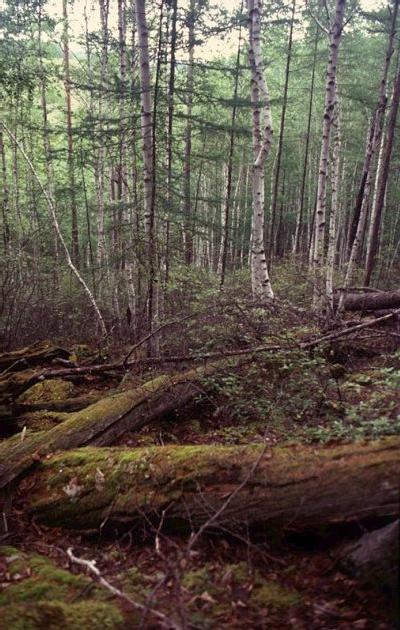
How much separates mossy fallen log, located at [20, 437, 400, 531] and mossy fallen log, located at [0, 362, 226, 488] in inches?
12.8

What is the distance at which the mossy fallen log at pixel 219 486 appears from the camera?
9.75 feet

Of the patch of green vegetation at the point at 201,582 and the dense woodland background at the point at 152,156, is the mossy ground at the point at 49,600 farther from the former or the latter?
the dense woodland background at the point at 152,156

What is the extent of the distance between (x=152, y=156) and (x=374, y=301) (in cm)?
609

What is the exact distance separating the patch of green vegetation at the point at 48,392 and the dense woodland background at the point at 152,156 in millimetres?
2030

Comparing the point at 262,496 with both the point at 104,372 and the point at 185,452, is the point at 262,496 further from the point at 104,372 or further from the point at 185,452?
the point at 104,372

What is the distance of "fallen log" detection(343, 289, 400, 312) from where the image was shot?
9.74 metres

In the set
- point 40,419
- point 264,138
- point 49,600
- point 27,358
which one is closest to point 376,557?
point 49,600

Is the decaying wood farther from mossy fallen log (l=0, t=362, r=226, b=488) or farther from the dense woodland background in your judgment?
the dense woodland background

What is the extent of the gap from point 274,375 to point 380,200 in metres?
9.28

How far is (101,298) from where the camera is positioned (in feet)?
53.0

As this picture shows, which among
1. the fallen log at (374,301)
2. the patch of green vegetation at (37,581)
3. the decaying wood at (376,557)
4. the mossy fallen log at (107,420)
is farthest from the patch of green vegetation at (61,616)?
the fallen log at (374,301)

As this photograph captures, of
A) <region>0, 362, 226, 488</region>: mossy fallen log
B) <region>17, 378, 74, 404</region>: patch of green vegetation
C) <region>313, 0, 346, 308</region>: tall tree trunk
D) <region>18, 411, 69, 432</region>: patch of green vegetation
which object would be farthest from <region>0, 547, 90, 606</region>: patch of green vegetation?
<region>313, 0, 346, 308</region>: tall tree trunk

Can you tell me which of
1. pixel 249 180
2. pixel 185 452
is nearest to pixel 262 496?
pixel 185 452

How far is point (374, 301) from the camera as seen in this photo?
33.2 feet
